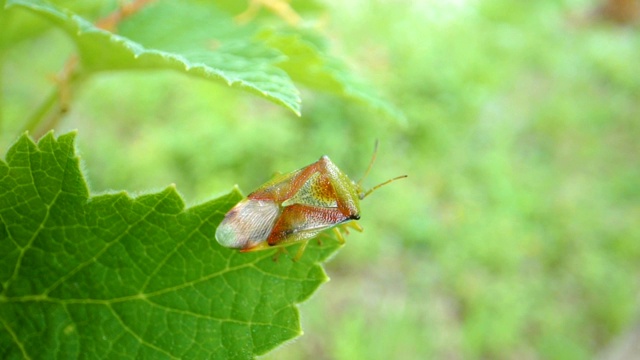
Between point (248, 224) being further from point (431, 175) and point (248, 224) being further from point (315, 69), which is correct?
point (431, 175)

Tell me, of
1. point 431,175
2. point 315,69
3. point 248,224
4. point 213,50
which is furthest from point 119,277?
point 431,175

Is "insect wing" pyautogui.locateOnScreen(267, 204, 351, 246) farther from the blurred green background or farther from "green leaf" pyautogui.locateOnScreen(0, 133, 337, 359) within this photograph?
the blurred green background

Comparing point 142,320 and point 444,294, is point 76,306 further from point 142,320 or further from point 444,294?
point 444,294

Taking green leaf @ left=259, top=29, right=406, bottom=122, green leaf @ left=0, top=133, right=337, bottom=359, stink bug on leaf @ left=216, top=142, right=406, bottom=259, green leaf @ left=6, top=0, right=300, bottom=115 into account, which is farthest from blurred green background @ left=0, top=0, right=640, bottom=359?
green leaf @ left=0, top=133, right=337, bottom=359

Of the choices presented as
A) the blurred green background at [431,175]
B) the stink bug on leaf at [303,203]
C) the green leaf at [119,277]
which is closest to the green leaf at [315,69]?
the stink bug on leaf at [303,203]

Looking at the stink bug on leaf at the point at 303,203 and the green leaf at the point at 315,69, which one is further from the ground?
the green leaf at the point at 315,69

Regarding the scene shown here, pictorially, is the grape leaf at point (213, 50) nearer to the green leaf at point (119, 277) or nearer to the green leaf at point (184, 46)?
the green leaf at point (184, 46)

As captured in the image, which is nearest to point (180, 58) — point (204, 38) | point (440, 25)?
point (204, 38)
